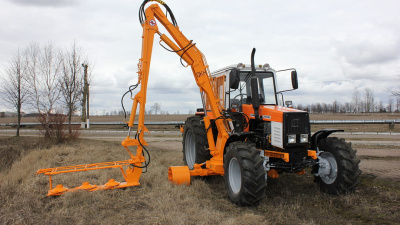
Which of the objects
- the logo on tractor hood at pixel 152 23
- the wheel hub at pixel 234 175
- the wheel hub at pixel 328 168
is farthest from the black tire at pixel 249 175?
the logo on tractor hood at pixel 152 23

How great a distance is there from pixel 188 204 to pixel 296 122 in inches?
98.7

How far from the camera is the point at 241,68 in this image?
6.64 m

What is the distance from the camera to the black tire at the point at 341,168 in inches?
218

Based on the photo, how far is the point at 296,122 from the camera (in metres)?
5.48

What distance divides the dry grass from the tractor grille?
4.34 ft

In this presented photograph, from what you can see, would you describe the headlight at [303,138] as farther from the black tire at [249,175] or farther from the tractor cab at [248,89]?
the tractor cab at [248,89]

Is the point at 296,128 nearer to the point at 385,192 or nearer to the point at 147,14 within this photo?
the point at 385,192

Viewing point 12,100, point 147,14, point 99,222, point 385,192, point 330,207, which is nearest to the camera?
point 99,222

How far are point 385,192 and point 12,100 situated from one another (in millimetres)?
19829

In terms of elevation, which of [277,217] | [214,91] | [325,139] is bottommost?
[277,217]

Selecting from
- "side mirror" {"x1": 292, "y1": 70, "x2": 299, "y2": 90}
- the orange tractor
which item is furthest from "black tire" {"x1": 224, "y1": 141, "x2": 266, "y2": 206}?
"side mirror" {"x1": 292, "y1": 70, "x2": 299, "y2": 90}

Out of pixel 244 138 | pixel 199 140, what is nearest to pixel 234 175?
pixel 244 138

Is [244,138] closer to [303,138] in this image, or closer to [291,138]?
[291,138]

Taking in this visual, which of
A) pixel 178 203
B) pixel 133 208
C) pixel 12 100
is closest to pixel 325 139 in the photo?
pixel 178 203
